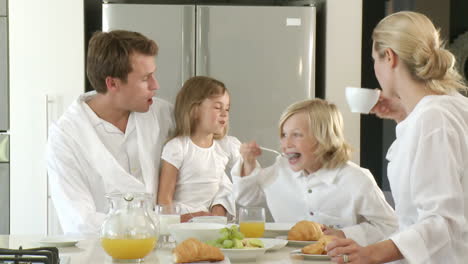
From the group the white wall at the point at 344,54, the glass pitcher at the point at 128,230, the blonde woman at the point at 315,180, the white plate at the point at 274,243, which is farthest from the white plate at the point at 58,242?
the white wall at the point at 344,54

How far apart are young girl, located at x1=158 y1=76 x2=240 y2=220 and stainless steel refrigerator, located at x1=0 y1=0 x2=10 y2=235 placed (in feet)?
4.58

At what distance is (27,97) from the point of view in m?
3.90

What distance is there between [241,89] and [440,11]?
49.5 inches

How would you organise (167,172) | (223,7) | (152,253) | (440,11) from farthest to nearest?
(440,11) < (223,7) < (167,172) < (152,253)

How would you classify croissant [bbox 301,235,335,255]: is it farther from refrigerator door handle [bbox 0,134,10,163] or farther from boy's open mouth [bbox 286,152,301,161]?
refrigerator door handle [bbox 0,134,10,163]

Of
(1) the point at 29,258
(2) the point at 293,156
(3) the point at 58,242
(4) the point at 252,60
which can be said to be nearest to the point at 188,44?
(4) the point at 252,60

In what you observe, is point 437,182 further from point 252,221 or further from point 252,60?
point 252,60

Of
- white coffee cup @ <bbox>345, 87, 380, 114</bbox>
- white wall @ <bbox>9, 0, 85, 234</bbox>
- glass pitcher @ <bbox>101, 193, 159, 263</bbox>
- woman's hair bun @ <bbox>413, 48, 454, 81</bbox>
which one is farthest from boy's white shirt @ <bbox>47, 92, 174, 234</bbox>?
white wall @ <bbox>9, 0, 85, 234</bbox>

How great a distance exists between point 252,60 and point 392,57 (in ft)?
6.79

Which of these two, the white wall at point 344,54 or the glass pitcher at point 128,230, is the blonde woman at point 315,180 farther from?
the white wall at point 344,54

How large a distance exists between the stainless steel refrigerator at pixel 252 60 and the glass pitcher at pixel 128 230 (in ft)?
6.88

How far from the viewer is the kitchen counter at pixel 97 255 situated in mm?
1819

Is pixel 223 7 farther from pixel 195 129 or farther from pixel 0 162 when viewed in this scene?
pixel 0 162

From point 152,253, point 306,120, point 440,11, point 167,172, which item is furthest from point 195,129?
point 440,11
